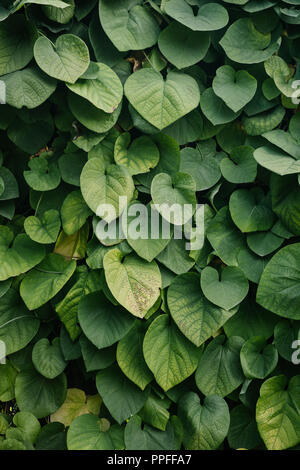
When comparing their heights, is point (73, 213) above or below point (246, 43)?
below

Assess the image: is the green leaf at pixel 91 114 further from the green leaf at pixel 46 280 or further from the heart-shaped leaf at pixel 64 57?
the green leaf at pixel 46 280

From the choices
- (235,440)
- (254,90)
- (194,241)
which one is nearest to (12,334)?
(194,241)

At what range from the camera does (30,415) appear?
1.38 metres

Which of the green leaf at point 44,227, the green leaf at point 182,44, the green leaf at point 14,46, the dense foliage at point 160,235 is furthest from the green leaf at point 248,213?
the green leaf at point 14,46

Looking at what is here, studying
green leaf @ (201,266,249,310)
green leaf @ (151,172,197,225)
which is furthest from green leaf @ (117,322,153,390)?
green leaf @ (151,172,197,225)

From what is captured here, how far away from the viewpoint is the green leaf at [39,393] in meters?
1.42

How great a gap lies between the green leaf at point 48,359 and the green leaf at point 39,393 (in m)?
0.06

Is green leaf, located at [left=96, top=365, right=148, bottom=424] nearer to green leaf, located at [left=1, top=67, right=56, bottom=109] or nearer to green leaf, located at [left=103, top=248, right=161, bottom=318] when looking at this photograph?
green leaf, located at [left=103, top=248, right=161, bottom=318]

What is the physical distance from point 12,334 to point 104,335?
0.32 m

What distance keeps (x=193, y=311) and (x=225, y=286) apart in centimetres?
12

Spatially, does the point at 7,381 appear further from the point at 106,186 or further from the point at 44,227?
the point at 106,186

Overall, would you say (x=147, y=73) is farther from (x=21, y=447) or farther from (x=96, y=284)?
(x=21, y=447)

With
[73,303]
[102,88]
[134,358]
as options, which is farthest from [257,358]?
[102,88]

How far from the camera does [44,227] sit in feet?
4.60
